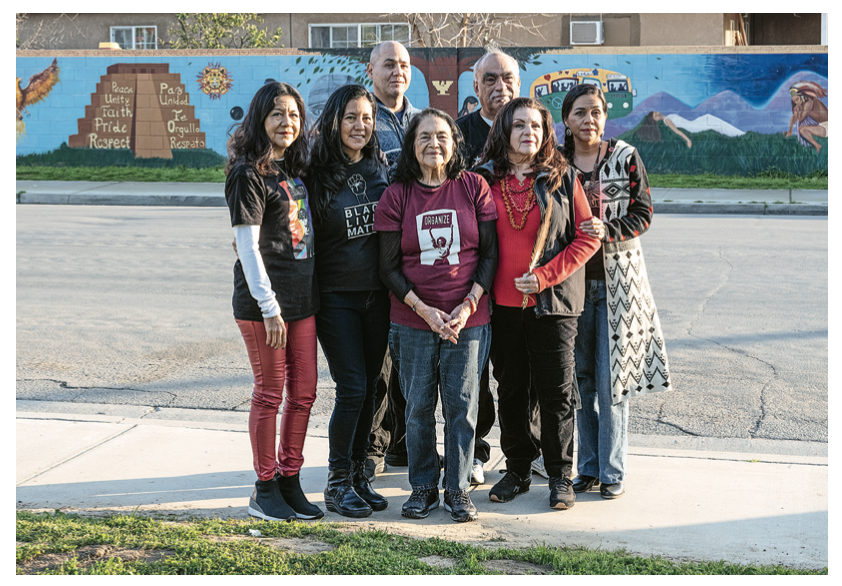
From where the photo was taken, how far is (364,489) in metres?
4.04

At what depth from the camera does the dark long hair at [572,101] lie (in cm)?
405

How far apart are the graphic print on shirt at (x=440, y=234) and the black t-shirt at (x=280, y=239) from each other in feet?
1.70

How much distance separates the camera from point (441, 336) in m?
3.79

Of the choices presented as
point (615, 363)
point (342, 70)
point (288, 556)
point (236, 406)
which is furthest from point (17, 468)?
point (342, 70)

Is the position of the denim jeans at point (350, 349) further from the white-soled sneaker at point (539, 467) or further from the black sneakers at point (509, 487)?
the white-soled sneaker at point (539, 467)

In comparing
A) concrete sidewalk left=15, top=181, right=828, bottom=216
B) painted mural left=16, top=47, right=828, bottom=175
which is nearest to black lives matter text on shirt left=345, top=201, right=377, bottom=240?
concrete sidewalk left=15, top=181, right=828, bottom=216

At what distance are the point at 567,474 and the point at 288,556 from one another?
4.90 feet

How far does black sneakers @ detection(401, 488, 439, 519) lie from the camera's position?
151 inches

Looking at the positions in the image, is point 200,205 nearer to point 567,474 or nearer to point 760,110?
point 760,110

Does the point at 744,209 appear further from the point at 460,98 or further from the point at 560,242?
the point at 560,242

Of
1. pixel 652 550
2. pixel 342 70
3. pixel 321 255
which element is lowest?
pixel 652 550

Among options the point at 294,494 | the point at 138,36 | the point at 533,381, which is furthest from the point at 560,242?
the point at 138,36

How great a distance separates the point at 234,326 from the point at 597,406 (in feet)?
13.8

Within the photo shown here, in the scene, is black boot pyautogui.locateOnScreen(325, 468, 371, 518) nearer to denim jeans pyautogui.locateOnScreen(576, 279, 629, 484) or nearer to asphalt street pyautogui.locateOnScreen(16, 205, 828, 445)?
denim jeans pyautogui.locateOnScreen(576, 279, 629, 484)
